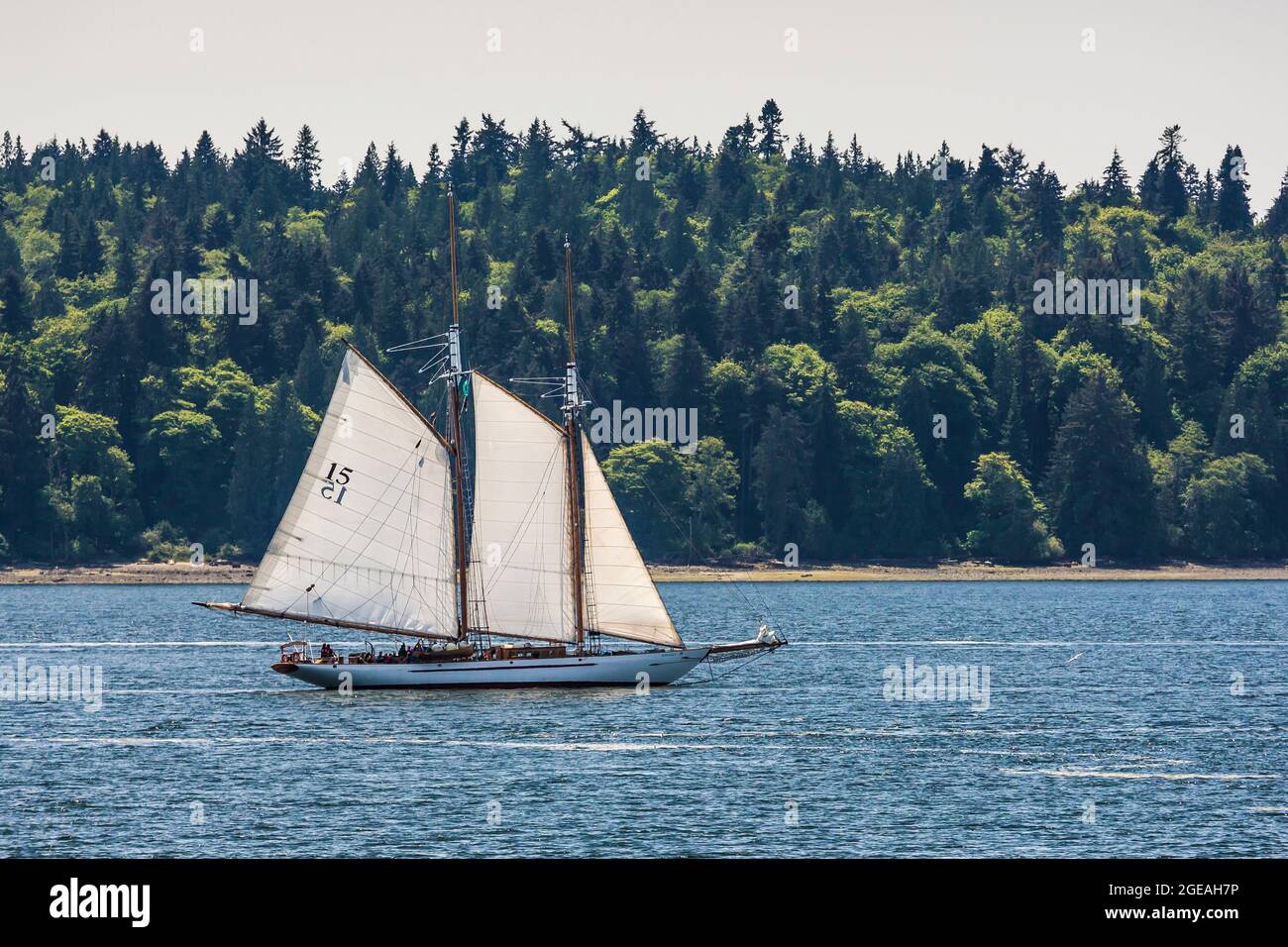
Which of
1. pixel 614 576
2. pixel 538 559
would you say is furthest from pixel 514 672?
pixel 614 576

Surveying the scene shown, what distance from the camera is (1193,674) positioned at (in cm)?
10031

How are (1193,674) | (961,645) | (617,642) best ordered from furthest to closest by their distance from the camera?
1. (961,645)
2. (617,642)
3. (1193,674)

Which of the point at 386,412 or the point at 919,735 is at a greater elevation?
the point at 386,412

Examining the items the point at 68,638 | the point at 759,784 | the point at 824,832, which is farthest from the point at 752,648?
the point at 68,638

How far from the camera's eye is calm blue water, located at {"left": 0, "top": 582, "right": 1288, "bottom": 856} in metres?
46.9

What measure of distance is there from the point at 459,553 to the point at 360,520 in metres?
5.11

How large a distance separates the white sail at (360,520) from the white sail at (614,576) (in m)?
7.51

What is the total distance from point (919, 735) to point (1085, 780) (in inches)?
524

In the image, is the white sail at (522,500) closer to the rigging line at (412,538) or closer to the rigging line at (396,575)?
the rigging line at (412,538)

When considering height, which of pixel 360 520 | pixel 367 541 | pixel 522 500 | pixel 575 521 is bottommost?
pixel 367 541

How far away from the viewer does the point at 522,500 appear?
79.0 metres

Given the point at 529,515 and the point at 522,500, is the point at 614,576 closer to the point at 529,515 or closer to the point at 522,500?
the point at 529,515

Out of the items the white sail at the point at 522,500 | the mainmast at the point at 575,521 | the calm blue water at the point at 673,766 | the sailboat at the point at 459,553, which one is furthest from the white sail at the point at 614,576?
the calm blue water at the point at 673,766
